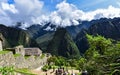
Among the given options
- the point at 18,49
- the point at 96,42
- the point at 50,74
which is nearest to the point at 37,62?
the point at 18,49

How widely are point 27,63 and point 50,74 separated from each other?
14235 mm

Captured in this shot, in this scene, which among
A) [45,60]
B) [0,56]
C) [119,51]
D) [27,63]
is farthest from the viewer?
[45,60]

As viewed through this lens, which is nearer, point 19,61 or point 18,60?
point 18,60

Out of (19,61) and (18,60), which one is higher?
(18,60)

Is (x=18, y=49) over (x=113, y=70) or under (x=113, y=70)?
over

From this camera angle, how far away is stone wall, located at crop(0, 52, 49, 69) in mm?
48312

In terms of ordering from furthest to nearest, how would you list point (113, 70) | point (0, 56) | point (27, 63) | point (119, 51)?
point (27, 63) < point (0, 56) < point (119, 51) < point (113, 70)

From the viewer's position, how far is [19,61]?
58.3 m

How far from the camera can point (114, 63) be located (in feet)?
50.9

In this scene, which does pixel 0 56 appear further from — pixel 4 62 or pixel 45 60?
pixel 45 60

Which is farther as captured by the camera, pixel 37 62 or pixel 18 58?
pixel 37 62

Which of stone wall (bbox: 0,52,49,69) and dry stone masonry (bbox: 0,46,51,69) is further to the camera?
dry stone masonry (bbox: 0,46,51,69)

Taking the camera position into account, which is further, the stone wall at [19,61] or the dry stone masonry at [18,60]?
the dry stone masonry at [18,60]

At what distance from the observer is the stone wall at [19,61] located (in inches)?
1902
